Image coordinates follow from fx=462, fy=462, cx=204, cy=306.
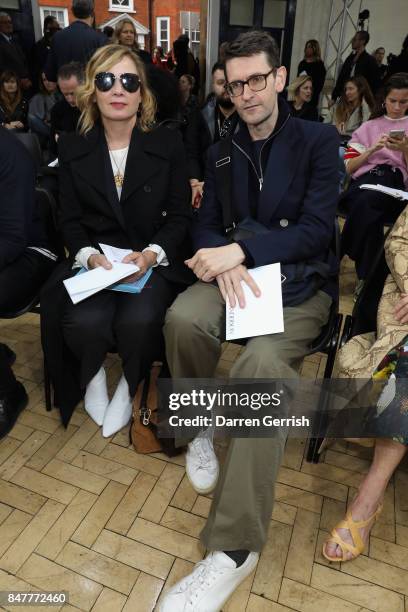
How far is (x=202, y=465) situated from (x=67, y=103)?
2.92 meters

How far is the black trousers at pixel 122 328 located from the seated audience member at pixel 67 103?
182 cm

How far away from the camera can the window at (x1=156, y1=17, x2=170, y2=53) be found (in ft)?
51.3

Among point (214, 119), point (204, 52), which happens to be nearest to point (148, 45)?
point (204, 52)

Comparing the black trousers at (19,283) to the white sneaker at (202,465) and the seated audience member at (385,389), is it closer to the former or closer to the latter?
the white sneaker at (202,465)

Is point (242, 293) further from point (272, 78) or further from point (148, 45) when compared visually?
point (148, 45)

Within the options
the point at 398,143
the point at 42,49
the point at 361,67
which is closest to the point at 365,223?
the point at 398,143

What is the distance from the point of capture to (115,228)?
221 centimetres

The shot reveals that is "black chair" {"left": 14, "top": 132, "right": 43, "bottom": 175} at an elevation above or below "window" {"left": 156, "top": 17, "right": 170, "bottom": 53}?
below

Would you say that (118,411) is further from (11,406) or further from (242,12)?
(242,12)

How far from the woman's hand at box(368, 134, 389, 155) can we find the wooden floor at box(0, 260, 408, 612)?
76.4 inches

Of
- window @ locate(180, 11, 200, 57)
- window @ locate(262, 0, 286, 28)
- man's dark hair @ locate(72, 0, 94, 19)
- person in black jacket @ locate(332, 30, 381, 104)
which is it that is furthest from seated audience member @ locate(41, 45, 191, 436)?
window @ locate(180, 11, 200, 57)

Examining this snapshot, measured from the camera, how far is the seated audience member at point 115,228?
6.49 ft

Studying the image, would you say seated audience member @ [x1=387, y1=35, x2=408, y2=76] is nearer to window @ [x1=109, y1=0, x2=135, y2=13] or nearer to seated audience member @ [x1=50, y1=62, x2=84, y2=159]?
seated audience member @ [x1=50, y1=62, x2=84, y2=159]

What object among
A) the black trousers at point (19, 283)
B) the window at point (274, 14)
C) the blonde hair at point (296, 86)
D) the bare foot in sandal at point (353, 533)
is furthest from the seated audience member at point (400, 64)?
the bare foot in sandal at point (353, 533)
